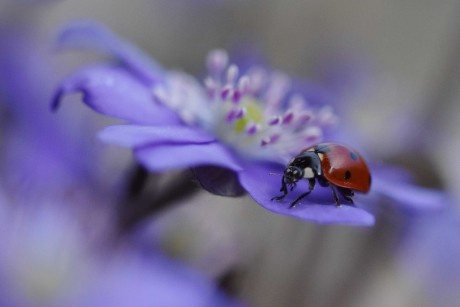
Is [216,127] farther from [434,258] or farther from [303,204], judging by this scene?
[434,258]

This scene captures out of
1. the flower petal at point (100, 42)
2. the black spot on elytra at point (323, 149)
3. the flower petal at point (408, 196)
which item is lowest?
the flower petal at point (408, 196)

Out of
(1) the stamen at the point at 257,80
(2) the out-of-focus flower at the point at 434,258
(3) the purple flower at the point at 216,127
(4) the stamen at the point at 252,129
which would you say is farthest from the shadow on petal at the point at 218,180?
(2) the out-of-focus flower at the point at 434,258

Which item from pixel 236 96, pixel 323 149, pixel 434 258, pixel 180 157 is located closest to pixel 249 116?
pixel 236 96

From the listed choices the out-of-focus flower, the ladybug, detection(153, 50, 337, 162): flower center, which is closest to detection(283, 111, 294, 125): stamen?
detection(153, 50, 337, 162): flower center

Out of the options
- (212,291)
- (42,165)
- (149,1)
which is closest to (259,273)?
(212,291)

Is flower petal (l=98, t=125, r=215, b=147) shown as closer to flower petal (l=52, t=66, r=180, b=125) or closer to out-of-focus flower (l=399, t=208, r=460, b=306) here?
flower petal (l=52, t=66, r=180, b=125)

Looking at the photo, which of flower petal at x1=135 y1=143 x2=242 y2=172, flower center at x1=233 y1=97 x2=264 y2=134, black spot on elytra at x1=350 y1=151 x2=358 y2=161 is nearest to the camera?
flower petal at x1=135 y1=143 x2=242 y2=172

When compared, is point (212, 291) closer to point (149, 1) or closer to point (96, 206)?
point (96, 206)

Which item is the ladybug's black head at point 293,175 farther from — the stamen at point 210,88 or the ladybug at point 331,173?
the stamen at point 210,88
